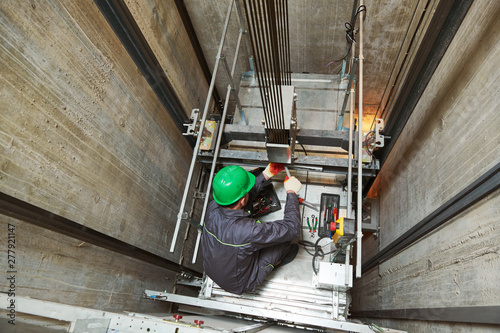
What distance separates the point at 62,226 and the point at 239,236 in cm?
100

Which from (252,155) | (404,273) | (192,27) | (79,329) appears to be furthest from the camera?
(192,27)

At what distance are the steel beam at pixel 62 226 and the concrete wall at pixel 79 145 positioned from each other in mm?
44

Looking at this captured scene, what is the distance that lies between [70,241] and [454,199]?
202 centimetres

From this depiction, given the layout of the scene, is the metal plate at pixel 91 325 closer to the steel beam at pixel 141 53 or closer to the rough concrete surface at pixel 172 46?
the steel beam at pixel 141 53

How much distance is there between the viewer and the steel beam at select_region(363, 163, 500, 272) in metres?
1.30

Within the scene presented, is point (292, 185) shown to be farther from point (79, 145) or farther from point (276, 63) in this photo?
point (79, 145)

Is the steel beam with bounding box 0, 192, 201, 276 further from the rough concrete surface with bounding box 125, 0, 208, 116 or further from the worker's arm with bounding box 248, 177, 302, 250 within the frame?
the rough concrete surface with bounding box 125, 0, 208, 116

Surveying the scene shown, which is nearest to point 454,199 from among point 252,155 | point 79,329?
point 252,155

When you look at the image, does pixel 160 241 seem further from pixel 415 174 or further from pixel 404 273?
pixel 415 174

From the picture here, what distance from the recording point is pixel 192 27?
3.15m

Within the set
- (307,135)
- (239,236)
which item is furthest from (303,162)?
(239,236)

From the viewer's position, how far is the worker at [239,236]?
2.03m

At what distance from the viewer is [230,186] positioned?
86.2 inches

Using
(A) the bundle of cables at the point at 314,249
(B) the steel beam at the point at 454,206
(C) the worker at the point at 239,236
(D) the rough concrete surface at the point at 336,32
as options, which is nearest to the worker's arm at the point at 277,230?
(C) the worker at the point at 239,236
